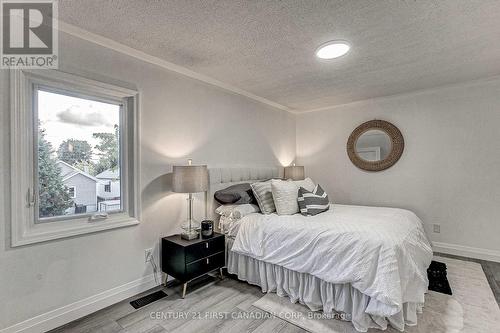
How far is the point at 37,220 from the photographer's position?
1855 mm

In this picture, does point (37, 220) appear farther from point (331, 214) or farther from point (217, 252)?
point (331, 214)

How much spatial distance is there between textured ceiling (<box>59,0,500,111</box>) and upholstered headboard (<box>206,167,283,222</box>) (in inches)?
47.8

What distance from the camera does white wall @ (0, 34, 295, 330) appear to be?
171cm

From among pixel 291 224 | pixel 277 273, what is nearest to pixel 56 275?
pixel 277 273

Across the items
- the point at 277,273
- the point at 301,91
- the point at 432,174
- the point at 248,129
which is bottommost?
the point at 277,273

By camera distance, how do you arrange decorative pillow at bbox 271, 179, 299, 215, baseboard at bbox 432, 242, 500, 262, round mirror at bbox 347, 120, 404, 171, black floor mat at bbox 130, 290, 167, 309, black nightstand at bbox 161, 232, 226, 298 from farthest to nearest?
1. round mirror at bbox 347, 120, 404, 171
2. baseboard at bbox 432, 242, 500, 262
3. decorative pillow at bbox 271, 179, 299, 215
4. black nightstand at bbox 161, 232, 226, 298
5. black floor mat at bbox 130, 290, 167, 309

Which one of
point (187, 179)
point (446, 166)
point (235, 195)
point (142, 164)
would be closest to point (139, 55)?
point (142, 164)

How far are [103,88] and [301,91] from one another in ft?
8.42

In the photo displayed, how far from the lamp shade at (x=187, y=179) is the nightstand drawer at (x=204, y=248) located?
1.81 feet

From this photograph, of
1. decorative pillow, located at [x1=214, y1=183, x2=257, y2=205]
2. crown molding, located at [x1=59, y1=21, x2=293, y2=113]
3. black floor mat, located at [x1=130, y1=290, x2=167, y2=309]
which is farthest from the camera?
decorative pillow, located at [x1=214, y1=183, x2=257, y2=205]

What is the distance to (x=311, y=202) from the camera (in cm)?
270

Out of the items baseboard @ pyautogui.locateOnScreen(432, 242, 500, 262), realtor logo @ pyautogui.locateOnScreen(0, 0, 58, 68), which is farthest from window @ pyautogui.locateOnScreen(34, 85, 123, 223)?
baseboard @ pyautogui.locateOnScreen(432, 242, 500, 262)

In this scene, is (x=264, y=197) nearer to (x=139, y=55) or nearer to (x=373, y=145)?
(x=139, y=55)

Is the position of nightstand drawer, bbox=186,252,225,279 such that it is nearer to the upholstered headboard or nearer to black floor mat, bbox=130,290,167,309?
black floor mat, bbox=130,290,167,309
